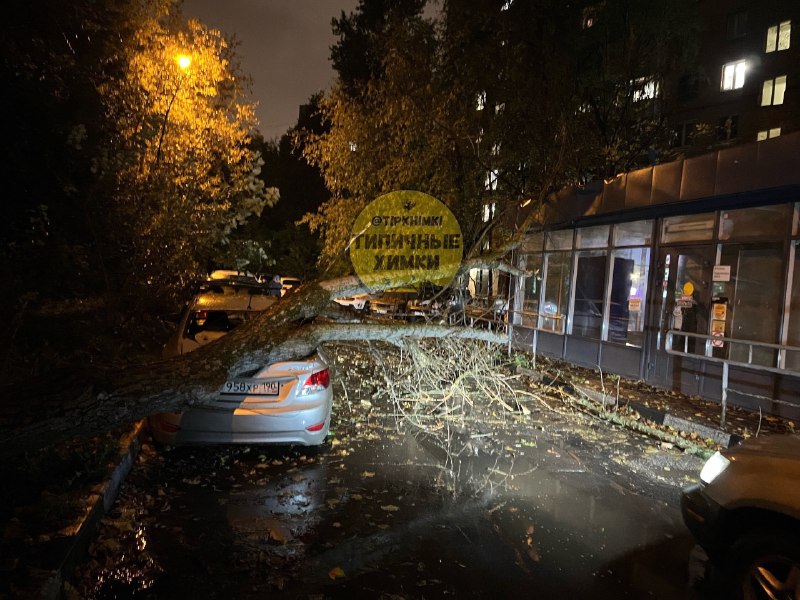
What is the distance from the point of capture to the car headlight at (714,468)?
3551 mm

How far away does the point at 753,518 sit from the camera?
10.6 feet

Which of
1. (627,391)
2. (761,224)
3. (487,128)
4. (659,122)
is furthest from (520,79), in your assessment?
(627,391)

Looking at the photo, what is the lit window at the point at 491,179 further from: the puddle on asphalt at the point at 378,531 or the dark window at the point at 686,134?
the dark window at the point at 686,134

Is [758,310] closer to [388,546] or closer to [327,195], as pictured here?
[388,546]

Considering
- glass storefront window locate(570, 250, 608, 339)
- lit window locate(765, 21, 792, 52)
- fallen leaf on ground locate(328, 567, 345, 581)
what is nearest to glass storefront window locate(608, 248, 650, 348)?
Answer: glass storefront window locate(570, 250, 608, 339)

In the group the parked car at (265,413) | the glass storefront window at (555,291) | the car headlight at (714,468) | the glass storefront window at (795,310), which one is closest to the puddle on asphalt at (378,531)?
the parked car at (265,413)

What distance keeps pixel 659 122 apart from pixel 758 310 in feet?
28.8

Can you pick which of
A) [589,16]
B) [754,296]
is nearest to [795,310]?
[754,296]

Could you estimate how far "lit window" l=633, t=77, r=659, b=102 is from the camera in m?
14.6

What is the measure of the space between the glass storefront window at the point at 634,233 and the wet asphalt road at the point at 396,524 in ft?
19.0

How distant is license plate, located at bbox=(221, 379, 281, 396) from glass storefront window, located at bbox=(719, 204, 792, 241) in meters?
8.21

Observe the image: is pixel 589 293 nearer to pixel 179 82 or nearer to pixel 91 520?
pixel 179 82

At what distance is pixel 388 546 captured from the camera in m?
3.96

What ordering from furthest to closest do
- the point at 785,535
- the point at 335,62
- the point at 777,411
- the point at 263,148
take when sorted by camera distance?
the point at 263,148
the point at 335,62
the point at 777,411
the point at 785,535
